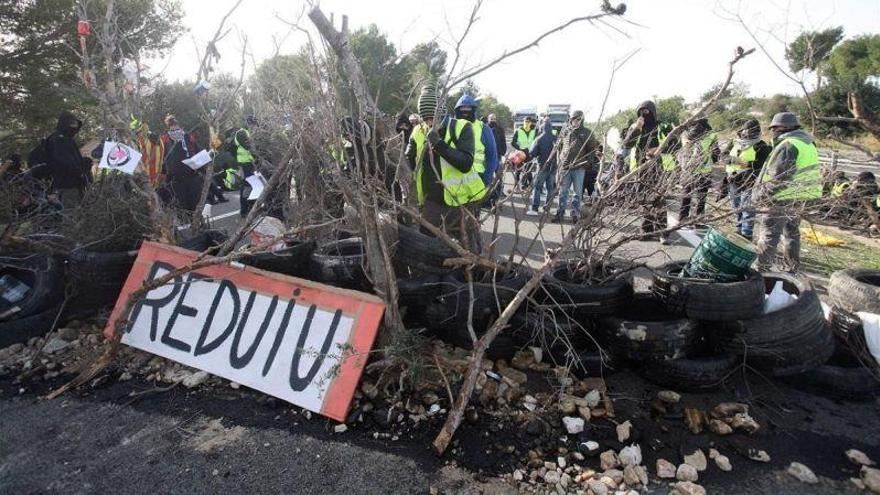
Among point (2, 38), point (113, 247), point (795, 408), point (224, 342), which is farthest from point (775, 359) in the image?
point (2, 38)

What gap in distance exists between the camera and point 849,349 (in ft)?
10.7

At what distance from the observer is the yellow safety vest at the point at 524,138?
34.8 feet

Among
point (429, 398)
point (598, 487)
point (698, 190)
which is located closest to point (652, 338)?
point (598, 487)

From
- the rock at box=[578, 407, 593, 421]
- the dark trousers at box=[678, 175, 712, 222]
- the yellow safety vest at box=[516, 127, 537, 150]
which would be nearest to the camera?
the rock at box=[578, 407, 593, 421]

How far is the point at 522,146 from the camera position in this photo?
35.1 feet

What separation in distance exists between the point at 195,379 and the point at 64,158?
447 cm

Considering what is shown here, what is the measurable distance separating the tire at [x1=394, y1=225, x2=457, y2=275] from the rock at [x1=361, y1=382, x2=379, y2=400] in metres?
0.87

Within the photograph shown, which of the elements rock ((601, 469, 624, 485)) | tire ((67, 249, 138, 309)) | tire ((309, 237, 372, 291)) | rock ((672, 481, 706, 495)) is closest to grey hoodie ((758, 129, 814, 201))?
rock ((672, 481, 706, 495))

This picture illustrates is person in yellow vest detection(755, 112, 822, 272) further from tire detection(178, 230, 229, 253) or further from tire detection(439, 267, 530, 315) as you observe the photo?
tire detection(178, 230, 229, 253)

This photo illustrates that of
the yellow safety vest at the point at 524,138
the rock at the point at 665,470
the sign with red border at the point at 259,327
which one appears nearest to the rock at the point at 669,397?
the rock at the point at 665,470

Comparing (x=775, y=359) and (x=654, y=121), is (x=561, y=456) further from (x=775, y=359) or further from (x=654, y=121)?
(x=654, y=121)

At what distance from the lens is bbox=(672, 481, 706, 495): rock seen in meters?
2.24

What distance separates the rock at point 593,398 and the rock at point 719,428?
1.96ft

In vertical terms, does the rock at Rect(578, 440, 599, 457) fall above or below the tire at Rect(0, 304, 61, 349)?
below
